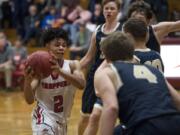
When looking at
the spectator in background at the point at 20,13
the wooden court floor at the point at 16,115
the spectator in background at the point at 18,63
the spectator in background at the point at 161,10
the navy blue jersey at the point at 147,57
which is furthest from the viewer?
the spectator in background at the point at 20,13

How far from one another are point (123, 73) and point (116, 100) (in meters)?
0.25

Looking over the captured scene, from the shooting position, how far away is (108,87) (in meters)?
3.88

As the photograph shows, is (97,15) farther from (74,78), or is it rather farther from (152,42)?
(74,78)

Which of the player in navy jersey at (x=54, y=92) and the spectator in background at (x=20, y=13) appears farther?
the spectator in background at (x=20, y=13)

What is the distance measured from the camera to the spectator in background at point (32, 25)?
1472 cm

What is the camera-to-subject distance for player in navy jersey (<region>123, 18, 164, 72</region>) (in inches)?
185

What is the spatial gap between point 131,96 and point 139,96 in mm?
52

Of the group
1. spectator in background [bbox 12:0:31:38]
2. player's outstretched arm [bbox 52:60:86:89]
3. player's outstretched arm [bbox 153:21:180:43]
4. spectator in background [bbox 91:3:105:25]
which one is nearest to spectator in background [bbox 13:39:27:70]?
spectator in background [bbox 91:3:105:25]

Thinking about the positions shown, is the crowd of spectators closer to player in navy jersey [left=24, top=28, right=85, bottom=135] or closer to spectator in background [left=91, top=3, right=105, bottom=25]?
spectator in background [left=91, top=3, right=105, bottom=25]

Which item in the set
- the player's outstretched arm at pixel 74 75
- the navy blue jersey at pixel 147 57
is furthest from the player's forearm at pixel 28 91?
the navy blue jersey at pixel 147 57

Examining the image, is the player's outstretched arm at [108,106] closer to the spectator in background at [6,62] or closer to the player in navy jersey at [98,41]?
the player in navy jersey at [98,41]

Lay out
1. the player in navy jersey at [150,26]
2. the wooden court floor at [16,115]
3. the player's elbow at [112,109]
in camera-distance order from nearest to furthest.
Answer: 1. the player's elbow at [112,109]
2. the player in navy jersey at [150,26]
3. the wooden court floor at [16,115]

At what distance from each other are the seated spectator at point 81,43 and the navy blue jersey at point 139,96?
9.14 meters

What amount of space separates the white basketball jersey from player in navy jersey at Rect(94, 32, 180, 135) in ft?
4.57
